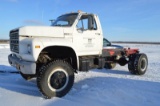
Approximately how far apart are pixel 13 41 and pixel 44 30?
44.2 inches

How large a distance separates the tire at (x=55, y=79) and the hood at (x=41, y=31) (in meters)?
0.91

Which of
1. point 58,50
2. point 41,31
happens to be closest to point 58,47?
point 58,50

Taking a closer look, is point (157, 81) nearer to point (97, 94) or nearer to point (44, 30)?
point (97, 94)

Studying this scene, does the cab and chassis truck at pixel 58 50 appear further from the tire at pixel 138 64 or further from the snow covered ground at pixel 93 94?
the tire at pixel 138 64

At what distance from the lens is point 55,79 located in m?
6.04

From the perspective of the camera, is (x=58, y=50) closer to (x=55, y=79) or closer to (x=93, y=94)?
(x=55, y=79)

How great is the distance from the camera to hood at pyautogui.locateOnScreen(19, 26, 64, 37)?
20.0 ft

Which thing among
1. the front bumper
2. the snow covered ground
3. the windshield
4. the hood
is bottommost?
the snow covered ground

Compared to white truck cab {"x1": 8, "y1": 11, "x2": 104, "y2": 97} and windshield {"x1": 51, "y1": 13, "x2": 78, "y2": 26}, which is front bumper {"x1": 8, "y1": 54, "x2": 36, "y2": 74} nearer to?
white truck cab {"x1": 8, "y1": 11, "x2": 104, "y2": 97}

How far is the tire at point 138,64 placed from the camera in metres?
9.61

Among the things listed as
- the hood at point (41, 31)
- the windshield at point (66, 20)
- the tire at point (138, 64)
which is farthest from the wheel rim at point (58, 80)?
Result: the tire at point (138, 64)

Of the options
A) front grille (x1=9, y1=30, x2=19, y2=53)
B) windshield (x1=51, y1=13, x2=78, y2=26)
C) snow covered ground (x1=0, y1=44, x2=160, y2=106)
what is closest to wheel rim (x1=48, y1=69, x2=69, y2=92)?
snow covered ground (x1=0, y1=44, x2=160, y2=106)

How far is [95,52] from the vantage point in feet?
25.4

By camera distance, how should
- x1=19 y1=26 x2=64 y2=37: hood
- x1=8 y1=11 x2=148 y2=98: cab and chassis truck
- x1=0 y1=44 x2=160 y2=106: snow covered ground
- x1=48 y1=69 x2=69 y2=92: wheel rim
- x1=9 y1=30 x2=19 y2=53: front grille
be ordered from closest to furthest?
x1=0 y1=44 x2=160 y2=106: snow covered ground, x1=8 y1=11 x2=148 y2=98: cab and chassis truck, x1=48 y1=69 x2=69 y2=92: wheel rim, x1=19 y1=26 x2=64 y2=37: hood, x1=9 y1=30 x2=19 y2=53: front grille
